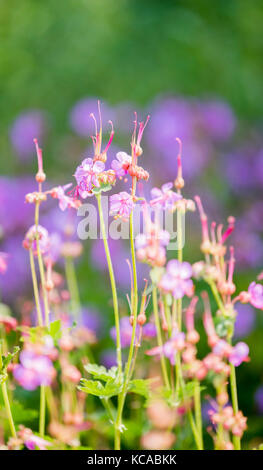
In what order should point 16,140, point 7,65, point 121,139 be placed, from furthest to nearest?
point 7,65 → point 16,140 → point 121,139

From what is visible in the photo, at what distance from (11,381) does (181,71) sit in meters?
1.44

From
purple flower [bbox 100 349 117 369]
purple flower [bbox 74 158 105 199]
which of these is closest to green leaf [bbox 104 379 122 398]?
purple flower [bbox 74 158 105 199]

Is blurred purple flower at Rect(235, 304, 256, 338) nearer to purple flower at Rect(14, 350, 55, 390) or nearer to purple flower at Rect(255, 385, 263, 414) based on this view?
purple flower at Rect(255, 385, 263, 414)

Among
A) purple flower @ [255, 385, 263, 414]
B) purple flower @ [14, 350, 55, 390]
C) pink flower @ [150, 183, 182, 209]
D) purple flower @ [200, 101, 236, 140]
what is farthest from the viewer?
purple flower @ [200, 101, 236, 140]

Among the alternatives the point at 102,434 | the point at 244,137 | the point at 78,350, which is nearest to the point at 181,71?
the point at 244,137

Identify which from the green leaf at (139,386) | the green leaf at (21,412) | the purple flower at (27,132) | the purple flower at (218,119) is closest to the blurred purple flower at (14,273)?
the purple flower at (27,132)

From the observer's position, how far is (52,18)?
2254 millimetres

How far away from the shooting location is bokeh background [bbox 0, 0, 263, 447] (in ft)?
5.84

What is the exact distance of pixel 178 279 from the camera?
0.79m

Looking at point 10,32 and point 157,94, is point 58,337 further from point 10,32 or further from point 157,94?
point 10,32

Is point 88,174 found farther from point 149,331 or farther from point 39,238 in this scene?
point 149,331

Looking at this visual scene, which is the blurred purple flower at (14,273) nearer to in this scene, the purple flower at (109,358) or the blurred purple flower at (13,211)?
the blurred purple flower at (13,211)

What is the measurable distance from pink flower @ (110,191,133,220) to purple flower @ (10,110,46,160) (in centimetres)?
127

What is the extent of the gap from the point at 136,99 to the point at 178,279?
139 centimetres
